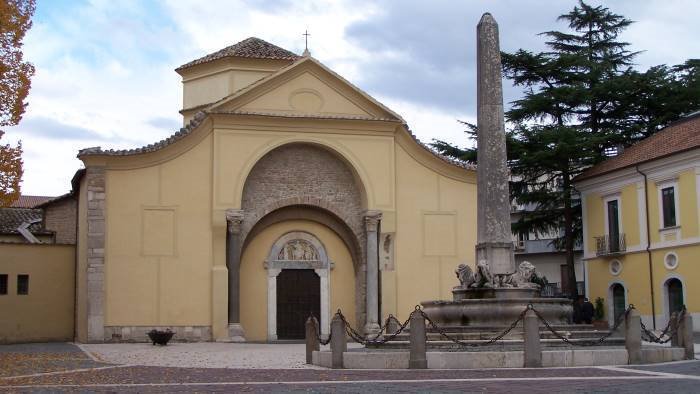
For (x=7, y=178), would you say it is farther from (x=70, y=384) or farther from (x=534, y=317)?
(x=534, y=317)

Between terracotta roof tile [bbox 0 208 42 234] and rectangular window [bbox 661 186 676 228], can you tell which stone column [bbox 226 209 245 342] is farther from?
rectangular window [bbox 661 186 676 228]

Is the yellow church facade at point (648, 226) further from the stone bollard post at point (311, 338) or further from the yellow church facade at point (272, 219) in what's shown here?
the stone bollard post at point (311, 338)

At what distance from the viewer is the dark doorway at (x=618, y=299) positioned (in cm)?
3503

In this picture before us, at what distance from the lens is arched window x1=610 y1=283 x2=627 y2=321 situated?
35.0 meters

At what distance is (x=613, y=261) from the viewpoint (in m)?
35.2

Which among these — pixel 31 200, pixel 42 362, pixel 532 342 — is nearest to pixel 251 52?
pixel 42 362

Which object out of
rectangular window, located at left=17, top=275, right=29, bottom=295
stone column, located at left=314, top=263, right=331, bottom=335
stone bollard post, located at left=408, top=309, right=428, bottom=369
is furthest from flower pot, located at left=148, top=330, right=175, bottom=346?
stone bollard post, located at left=408, top=309, right=428, bottom=369

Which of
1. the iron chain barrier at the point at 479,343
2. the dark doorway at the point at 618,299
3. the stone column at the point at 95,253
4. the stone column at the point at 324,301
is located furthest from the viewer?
the dark doorway at the point at 618,299

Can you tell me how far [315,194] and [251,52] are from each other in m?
6.91

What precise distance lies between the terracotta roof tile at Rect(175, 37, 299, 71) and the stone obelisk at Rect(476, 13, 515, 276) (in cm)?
1580

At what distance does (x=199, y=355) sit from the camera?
2100 centimetres

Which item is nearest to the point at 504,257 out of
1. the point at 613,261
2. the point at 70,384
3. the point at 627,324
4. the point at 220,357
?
the point at 627,324

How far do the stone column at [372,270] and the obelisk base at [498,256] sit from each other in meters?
11.8


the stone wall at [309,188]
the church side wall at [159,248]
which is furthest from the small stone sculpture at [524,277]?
the church side wall at [159,248]
